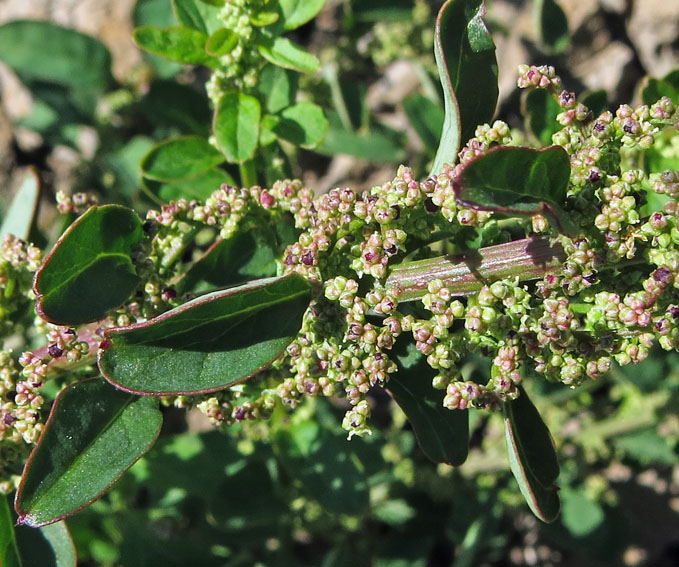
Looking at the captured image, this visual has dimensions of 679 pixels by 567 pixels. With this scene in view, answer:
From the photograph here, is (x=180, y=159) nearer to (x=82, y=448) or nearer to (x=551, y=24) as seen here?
(x=82, y=448)

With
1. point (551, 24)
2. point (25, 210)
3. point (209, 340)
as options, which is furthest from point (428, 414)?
point (551, 24)

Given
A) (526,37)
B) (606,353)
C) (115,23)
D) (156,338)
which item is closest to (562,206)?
(606,353)

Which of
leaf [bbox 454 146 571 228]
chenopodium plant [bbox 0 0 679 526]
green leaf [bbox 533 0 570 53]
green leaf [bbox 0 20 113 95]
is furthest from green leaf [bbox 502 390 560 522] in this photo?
green leaf [bbox 0 20 113 95]

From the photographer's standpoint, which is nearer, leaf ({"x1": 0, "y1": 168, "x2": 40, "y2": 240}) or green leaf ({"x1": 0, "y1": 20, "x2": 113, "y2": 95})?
leaf ({"x1": 0, "y1": 168, "x2": 40, "y2": 240})

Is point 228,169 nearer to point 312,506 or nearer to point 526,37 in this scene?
point 312,506

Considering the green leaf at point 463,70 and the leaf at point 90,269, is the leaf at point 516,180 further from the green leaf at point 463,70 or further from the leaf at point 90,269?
the leaf at point 90,269

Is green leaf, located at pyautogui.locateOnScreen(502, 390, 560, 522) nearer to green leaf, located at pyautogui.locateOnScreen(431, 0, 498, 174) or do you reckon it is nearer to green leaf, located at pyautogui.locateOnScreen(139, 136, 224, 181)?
green leaf, located at pyautogui.locateOnScreen(431, 0, 498, 174)

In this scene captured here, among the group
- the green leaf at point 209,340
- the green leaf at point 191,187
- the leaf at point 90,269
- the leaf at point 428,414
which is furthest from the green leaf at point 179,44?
the leaf at point 428,414
